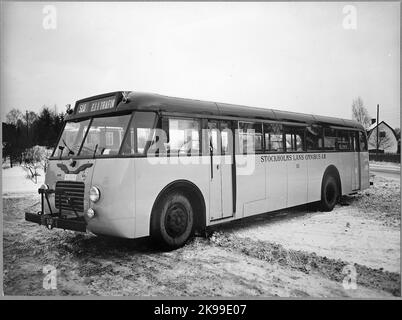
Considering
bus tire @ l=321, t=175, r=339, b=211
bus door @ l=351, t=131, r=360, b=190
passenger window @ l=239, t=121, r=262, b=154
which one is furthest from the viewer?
bus door @ l=351, t=131, r=360, b=190

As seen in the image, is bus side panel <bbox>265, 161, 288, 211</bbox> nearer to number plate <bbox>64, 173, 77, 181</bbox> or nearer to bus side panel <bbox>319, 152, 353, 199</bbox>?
bus side panel <bbox>319, 152, 353, 199</bbox>

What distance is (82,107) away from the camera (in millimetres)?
6340

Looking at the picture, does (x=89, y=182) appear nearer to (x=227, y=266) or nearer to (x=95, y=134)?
(x=95, y=134)

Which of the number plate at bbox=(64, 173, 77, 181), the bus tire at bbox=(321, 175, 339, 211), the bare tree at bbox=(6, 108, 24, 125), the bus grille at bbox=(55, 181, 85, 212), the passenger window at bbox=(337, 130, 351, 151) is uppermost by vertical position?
the bare tree at bbox=(6, 108, 24, 125)

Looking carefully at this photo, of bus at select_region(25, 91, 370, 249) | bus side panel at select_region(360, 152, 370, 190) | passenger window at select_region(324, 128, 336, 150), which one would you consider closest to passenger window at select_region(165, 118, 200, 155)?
bus at select_region(25, 91, 370, 249)

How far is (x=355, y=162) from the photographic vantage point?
11523 mm

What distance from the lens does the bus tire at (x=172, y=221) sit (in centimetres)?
568

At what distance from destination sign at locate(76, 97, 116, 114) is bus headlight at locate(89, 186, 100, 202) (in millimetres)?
1431

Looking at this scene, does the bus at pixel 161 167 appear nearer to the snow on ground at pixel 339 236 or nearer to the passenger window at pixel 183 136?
the passenger window at pixel 183 136

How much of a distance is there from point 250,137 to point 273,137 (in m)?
0.93

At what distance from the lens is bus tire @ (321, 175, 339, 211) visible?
391 inches

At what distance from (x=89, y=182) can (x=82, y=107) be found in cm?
166

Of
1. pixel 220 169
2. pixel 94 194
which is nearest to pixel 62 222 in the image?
pixel 94 194

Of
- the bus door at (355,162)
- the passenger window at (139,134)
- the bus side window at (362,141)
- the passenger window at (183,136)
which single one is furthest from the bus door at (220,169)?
the bus side window at (362,141)
